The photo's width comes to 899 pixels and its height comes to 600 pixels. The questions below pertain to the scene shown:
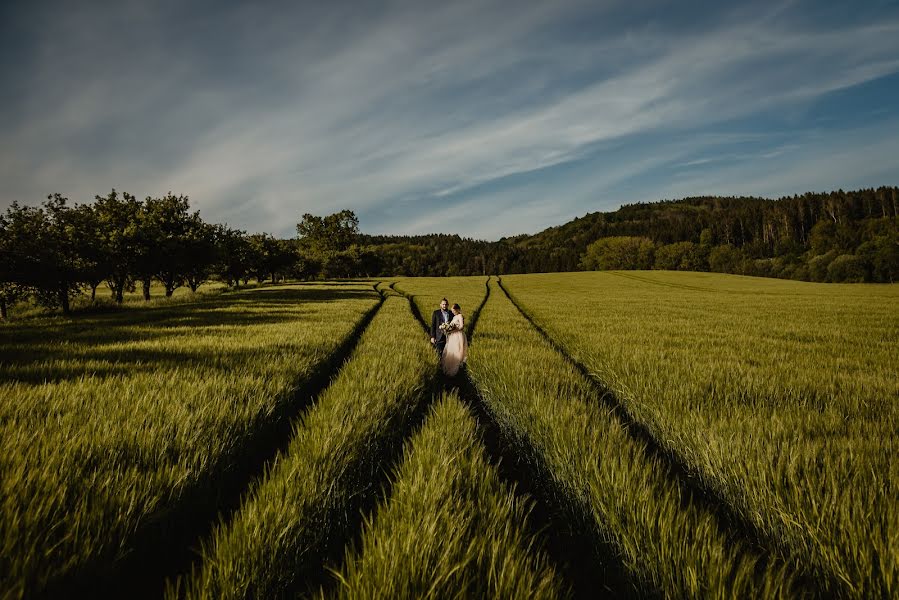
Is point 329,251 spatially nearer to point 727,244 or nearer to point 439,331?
point 439,331

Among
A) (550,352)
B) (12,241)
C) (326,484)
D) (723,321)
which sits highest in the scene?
(12,241)

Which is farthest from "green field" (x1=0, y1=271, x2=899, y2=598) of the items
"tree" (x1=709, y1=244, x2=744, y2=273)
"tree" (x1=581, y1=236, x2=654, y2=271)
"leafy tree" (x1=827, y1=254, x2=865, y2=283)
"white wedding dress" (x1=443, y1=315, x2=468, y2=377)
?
"tree" (x1=581, y1=236, x2=654, y2=271)

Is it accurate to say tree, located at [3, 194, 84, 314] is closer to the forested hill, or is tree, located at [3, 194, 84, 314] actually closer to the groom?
the groom

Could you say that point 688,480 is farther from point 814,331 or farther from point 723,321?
point 723,321

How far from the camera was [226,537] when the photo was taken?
6.91 ft

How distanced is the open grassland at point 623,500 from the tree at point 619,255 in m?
115

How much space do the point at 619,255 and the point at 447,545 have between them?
402 feet

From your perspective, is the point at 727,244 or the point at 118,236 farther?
the point at 727,244

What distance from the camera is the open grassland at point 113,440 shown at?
5.99ft

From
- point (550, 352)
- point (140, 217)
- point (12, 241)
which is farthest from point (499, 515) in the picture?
point (140, 217)

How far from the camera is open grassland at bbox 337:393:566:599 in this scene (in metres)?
1.74

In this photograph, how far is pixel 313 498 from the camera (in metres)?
2.53

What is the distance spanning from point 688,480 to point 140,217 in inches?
1238

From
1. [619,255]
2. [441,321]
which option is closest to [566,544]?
[441,321]
